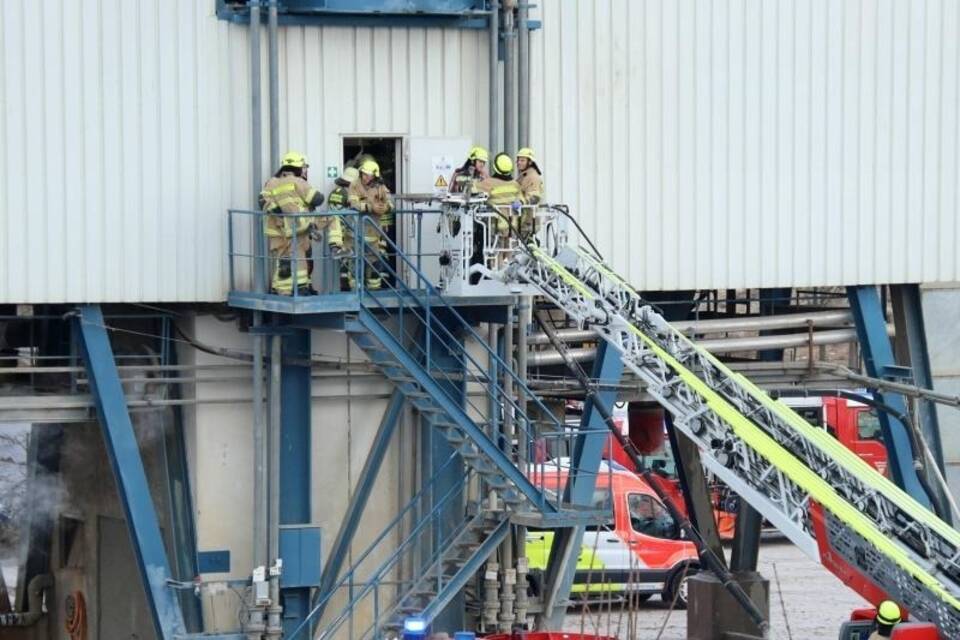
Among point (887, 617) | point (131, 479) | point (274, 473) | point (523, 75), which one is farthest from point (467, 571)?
point (887, 617)

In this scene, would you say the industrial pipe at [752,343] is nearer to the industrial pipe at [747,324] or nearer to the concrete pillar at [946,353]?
the industrial pipe at [747,324]

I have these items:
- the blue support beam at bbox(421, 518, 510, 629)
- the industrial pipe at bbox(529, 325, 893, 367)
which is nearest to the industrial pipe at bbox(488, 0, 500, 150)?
the industrial pipe at bbox(529, 325, 893, 367)

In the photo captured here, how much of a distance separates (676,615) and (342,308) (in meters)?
12.7

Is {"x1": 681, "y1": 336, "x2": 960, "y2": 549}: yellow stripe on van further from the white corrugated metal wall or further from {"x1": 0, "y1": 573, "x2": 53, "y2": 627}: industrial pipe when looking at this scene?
{"x1": 0, "y1": 573, "x2": 53, "y2": 627}: industrial pipe

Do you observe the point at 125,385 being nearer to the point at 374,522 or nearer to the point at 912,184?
the point at 374,522

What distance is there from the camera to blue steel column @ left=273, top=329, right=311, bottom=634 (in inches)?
835

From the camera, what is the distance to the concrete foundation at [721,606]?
25.4 metres

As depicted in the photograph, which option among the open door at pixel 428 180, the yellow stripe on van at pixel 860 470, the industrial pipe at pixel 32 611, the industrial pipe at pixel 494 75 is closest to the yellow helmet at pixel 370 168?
the open door at pixel 428 180

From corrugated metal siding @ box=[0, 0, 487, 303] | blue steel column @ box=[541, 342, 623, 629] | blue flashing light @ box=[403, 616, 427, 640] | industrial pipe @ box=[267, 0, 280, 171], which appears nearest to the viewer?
blue flashing light @ box=[403, 616, 427, 640]

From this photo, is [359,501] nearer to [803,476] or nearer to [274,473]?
[274,473]

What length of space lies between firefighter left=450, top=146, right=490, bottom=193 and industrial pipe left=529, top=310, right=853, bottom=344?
268cm

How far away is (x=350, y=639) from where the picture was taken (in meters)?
21.2

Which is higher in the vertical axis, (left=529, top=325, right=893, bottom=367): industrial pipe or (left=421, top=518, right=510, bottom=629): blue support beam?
(left=529, top=325, right=893, bottom=367): industrial pipe

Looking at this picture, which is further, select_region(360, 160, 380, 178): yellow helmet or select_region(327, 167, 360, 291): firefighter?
select_region(360, 160, 380, 178): yellow helmet
